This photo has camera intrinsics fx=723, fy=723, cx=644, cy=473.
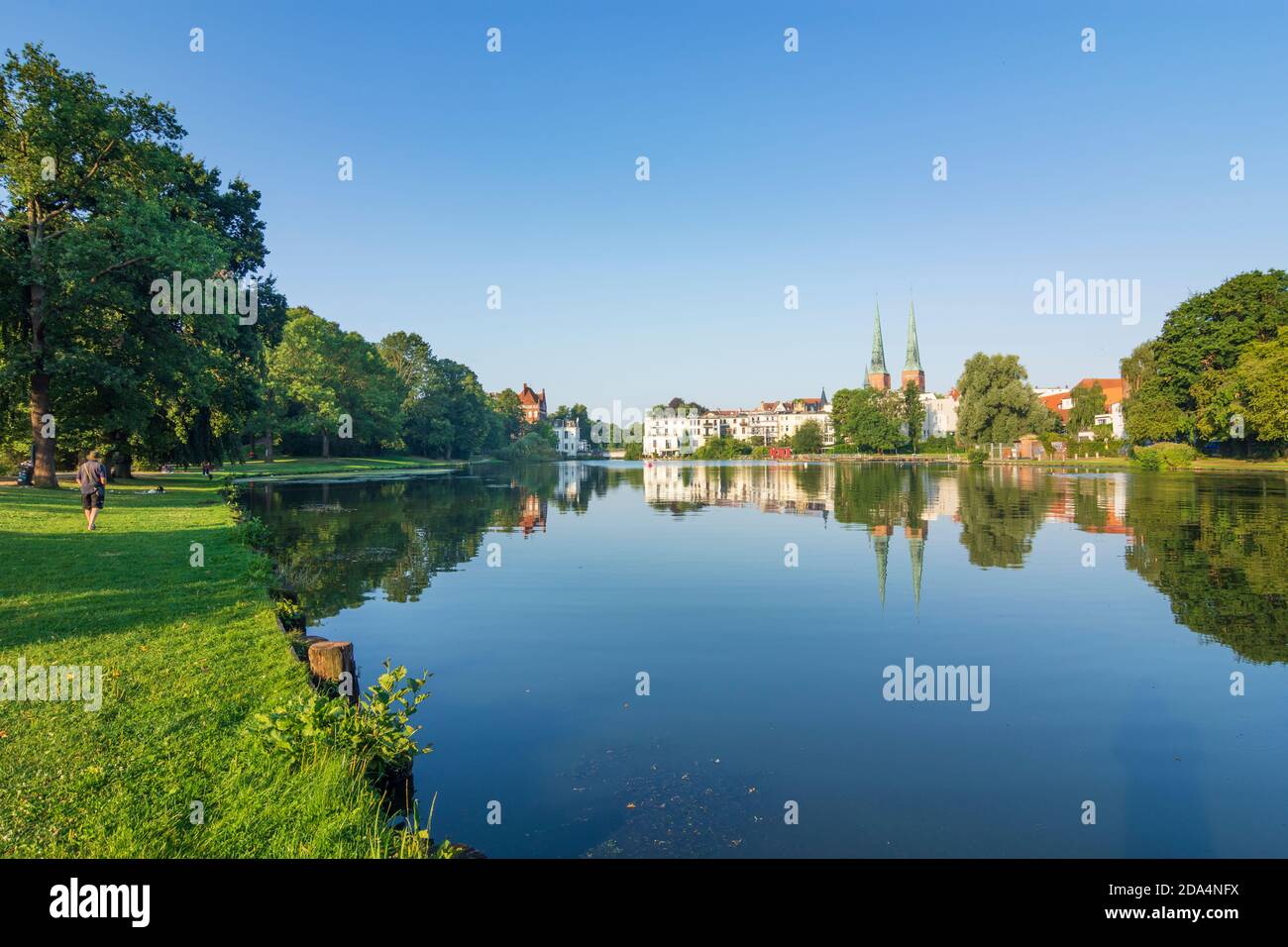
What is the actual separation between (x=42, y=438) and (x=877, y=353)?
17881cm

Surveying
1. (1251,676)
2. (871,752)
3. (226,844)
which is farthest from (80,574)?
(1251,676)

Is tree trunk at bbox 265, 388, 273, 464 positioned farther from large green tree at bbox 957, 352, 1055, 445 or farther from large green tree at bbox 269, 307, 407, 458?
large green tree at bbox 957, 352, 1055, 445

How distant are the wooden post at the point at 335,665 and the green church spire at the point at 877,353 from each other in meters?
186

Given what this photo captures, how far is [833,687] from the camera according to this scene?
9562 mm

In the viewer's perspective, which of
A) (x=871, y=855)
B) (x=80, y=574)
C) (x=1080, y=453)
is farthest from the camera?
(x=1080, y=453)

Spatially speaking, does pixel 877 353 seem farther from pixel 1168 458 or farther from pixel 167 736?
pixel 167 736

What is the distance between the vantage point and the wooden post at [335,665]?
7961mm

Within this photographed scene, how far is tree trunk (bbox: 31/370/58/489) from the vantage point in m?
28.1

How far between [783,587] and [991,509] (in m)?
21.2

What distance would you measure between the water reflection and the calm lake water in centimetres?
18

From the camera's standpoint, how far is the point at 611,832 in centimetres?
594

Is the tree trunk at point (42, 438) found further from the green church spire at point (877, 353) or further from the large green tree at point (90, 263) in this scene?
the green church spire at point (877, 353)
